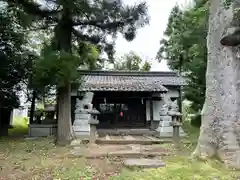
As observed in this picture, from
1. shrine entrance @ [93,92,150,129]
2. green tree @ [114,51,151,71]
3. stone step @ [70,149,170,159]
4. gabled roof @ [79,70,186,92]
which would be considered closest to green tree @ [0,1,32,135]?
gabled roof @ [79,70,186,92]

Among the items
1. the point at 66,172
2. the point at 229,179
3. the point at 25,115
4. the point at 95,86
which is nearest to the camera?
the point at 229,179

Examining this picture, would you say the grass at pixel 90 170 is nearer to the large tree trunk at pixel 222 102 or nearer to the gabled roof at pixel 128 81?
the large tree trunk at pixel 222 102

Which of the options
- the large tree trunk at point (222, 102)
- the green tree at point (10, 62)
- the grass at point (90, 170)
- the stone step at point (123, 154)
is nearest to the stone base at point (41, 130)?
the green tree at point (10, 62)

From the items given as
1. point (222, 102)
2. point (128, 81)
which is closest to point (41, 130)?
point (128, 81)

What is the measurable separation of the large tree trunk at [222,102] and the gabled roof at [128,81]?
590 cm

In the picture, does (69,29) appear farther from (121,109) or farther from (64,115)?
(121,109)

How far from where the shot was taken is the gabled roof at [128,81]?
11.6 metres

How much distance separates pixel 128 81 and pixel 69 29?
5284 millimetres

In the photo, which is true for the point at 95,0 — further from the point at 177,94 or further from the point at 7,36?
the point at 177,94

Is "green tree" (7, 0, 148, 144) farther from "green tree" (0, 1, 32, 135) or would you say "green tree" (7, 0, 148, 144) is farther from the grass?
the grass

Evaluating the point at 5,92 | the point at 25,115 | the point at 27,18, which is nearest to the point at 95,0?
the point at 27,18

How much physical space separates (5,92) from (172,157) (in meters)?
8.23

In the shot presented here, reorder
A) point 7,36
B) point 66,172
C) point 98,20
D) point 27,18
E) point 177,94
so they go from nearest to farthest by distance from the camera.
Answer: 1. point 66,172
2. point 27,18
3. point 98,20
4. point 7,36
5. point 177,94

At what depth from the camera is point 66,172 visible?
5.03m
